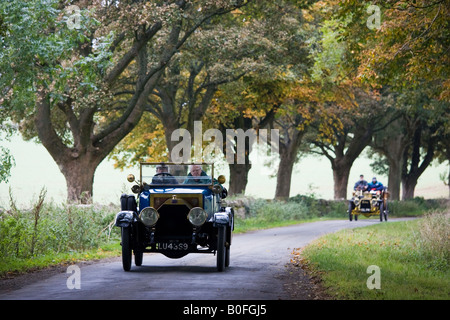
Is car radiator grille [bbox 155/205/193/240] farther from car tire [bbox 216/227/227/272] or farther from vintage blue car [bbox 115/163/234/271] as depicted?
car tire [bbox 216/227/227/272]

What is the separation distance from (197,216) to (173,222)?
0.61 metres

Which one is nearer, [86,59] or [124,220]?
[124,220]

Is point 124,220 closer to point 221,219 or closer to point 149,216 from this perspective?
point 149,216

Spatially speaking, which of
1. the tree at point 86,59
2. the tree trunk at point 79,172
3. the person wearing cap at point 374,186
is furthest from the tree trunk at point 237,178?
the tree trunk at point 79,172

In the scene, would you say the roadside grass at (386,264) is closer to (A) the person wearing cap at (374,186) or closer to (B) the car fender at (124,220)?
(B) the car fender at (124,220)

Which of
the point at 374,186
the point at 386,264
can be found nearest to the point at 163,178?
the point at 386,264

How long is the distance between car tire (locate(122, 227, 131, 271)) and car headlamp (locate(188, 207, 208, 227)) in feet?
3.89

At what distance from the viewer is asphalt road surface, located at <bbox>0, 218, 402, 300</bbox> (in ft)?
31.9

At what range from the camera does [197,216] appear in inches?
502

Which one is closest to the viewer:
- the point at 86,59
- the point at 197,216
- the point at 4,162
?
the point at 197,216

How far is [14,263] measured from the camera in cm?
1371

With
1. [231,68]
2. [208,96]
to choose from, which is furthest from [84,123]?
[208,96]

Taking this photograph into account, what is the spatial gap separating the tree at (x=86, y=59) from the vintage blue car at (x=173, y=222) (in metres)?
4.99

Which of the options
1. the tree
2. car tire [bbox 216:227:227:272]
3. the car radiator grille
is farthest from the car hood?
the tree
